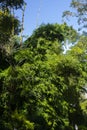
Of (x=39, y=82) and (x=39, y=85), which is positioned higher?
(x=39, y=82)

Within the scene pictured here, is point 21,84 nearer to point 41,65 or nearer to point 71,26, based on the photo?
point 41,65

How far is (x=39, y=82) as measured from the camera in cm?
2083

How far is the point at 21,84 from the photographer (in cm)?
2005

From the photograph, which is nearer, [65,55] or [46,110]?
[46,110]

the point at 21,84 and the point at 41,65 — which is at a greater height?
the point at 41,65

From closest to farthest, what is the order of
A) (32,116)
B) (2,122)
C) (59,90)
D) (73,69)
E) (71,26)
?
(2,122) → (32,116) → (59,90) → (73,69) → (71,26)

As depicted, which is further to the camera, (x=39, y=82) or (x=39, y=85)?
(x=39, y=82)

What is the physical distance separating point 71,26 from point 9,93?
11.6 metres

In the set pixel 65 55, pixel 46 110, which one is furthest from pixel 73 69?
pixel 46 110

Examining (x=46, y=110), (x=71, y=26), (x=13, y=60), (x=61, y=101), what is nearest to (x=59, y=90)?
(x=61, y=101)

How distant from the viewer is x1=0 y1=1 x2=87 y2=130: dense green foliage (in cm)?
1983

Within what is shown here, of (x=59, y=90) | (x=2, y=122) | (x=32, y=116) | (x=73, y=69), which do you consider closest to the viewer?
(x=2, y=122)

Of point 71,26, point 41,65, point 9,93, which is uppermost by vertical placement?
point 71,26

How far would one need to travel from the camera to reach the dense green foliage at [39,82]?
65.1 feet
